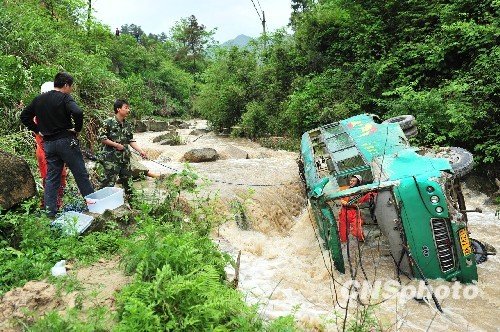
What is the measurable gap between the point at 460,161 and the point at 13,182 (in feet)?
20.1

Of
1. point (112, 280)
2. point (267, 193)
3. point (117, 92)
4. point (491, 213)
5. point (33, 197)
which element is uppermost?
point (117, 92)

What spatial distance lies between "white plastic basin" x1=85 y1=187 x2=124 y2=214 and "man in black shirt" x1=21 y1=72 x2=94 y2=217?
42 cm

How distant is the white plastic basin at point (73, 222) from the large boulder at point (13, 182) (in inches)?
21.2

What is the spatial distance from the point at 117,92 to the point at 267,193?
4.91 m

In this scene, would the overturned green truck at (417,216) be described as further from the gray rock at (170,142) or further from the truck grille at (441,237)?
the gray rock at (170,142)

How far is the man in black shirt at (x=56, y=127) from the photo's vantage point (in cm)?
478

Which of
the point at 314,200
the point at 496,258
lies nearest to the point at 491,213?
the point at 496,258

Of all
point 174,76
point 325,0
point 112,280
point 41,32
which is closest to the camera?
point 112,280

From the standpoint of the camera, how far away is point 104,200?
5.09 meters

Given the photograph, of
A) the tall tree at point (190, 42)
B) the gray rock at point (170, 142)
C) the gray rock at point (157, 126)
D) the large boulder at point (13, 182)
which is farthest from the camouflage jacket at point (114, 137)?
the tall tree at point (190, 42)

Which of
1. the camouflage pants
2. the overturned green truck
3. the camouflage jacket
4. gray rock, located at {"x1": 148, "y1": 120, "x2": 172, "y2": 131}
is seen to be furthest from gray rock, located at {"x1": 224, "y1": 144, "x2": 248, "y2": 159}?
gray rock, located at {"x1": 148, "y1": 120, "x2": 172, "y2": 131}

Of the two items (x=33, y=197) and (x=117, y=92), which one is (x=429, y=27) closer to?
(x=117, y=92)

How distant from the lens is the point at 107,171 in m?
5.84

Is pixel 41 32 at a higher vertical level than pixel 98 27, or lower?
lower
